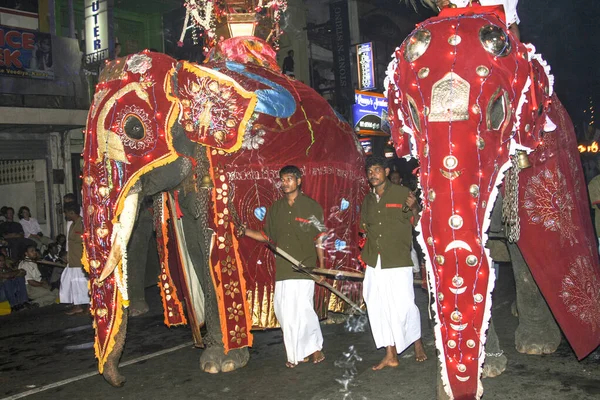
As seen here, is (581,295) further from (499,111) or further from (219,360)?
(219,360)

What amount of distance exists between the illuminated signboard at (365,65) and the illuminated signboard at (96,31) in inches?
357

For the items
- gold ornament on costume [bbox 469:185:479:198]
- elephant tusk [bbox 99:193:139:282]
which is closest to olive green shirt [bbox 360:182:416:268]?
elephant tusk [bbox 99:193:139:282]

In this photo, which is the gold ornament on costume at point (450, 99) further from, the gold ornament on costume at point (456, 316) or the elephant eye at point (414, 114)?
the gold ornament on costume at point (456, 316)

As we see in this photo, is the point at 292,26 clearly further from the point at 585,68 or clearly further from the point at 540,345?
the point at 540,345

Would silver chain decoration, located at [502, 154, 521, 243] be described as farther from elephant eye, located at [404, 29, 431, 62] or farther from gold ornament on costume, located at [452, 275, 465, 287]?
gold ornament on costume, located at [452, 275, 465, 287]

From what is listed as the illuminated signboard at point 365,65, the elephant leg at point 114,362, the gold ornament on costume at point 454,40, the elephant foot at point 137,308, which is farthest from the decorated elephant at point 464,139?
the illuminated signboard at point 365,65

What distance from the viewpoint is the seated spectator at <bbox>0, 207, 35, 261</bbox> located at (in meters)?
10.6

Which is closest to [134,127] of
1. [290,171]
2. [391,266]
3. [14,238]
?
[290,171]

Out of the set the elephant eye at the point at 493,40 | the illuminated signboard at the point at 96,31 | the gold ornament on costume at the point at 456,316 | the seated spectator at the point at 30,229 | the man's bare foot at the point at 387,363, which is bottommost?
the man's bare foot at the point at 387,363

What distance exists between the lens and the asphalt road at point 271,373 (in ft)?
15.6

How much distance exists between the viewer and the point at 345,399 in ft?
15.4

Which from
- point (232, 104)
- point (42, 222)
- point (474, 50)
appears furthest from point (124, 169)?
point (42, 222)

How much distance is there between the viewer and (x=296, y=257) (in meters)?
5.66

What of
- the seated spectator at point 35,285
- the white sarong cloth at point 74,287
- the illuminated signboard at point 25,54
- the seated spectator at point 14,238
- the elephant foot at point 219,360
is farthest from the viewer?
the illuminated signboard at point 25,54
